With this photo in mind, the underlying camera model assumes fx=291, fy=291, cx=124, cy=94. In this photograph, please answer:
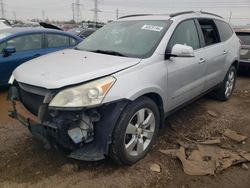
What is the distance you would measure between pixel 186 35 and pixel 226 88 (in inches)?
87.3

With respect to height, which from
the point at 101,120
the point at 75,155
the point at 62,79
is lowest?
the point at 75,155

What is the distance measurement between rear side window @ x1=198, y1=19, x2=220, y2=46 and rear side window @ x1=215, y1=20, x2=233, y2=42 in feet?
0.64

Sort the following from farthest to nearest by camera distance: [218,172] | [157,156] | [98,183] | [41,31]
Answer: [41,31] → [157,156] → [218,172] → [98,183]

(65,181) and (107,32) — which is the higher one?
(107,32)

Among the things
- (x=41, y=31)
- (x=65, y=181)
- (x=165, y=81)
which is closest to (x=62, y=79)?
(x=65, y=181)

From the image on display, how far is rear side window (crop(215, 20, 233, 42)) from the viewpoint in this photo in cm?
549

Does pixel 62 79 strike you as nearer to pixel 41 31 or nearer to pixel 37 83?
pixel 37 83

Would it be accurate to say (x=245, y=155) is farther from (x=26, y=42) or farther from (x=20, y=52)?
(x=26, y=42)

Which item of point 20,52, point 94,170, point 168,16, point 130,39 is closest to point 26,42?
point 20,52

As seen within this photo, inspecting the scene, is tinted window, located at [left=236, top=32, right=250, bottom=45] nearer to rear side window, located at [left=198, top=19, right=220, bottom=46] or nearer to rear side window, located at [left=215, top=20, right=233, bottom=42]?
rear side window, located at [left=215, top=20, right=233, bottom=42]

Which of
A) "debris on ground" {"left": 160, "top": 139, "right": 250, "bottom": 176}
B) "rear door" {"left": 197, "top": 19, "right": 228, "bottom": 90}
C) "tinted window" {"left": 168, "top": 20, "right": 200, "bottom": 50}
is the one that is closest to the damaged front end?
"debris on ground" {"left": 160, "top": 139, "right": 250, "bottom": 176}

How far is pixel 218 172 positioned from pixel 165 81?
1243 millimetres

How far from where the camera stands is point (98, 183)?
3.08 metres

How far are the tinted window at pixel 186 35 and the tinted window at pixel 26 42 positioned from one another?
3.61 meters
